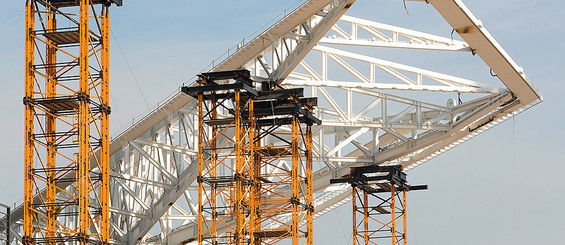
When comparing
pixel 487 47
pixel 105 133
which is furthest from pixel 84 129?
pixel 487 47

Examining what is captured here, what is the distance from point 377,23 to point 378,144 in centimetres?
1292

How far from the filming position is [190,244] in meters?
106

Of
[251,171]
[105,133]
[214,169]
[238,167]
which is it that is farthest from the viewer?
[251,171]

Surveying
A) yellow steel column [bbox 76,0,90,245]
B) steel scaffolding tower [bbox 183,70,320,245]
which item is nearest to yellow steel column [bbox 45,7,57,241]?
yellow steel column [bbox 76,0,90,245]

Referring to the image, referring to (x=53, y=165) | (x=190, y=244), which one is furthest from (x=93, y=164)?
(x=53, y=165)

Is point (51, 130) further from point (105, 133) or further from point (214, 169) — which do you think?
point (214, 169)

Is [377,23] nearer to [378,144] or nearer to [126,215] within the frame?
[378,144]

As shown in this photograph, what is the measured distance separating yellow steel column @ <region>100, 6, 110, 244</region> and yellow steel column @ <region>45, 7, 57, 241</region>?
2.02m

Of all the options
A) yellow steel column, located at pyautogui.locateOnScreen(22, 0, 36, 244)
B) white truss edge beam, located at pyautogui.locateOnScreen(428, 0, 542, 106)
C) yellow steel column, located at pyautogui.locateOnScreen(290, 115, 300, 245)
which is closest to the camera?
yellow steel column, located at pyautogui.locateOnScreen(22, 0, 36, 244)

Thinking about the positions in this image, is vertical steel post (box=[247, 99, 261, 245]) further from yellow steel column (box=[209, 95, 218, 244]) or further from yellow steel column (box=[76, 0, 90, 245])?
yellow steel column (box=[76, 0, 90, 245])

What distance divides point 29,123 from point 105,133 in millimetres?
3096

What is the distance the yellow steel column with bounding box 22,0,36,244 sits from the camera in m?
62.8

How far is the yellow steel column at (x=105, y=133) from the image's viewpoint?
6312cm

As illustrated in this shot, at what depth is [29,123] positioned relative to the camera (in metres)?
63.8
